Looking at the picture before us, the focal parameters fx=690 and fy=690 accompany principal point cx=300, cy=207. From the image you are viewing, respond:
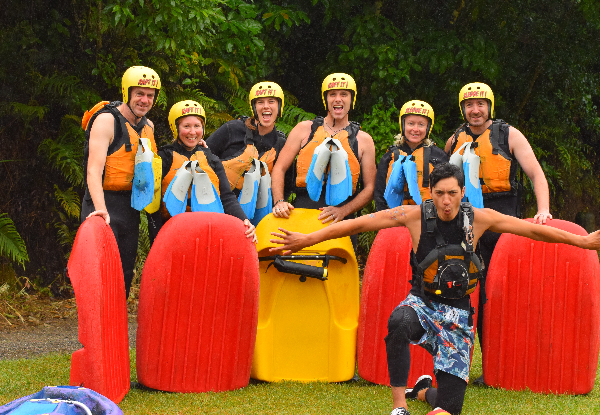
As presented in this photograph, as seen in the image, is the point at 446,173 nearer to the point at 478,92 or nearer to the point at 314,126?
the point at 478,92

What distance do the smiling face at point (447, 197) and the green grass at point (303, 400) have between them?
1142 millimetres

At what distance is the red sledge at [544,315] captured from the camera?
436cm

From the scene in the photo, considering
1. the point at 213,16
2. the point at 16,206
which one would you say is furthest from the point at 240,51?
the point at 16,206

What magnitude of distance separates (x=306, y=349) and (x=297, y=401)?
0.57 metres

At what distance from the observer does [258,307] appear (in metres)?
4.41

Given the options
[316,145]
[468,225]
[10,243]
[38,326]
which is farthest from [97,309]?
[10,243]

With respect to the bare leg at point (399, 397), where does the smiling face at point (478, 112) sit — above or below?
above

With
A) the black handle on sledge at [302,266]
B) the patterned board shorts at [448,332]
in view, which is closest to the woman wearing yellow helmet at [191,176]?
the black handle on sledge at [302,266]

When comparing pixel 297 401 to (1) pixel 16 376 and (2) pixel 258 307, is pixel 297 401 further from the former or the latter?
(1) pixel 16 376

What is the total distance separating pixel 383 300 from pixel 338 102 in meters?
1.43

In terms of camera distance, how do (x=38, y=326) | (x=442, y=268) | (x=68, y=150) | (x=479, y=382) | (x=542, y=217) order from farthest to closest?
(x=68, y=150) → (x=38, y=326) → (x=479, y=382) → (x=542, y=217) → (x=442, y=268)

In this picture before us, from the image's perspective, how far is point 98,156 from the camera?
4105 mm

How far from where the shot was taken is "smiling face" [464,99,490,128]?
15.9ft

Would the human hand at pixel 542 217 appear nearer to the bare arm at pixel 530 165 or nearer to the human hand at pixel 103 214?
the bare arm at pixel 530 165
